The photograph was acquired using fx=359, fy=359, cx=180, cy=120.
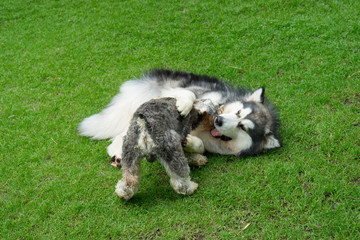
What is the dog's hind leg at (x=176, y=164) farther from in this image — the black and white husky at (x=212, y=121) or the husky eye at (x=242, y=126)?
the husky eye at (x=242, y=126)

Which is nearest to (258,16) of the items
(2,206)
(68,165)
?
(68,165)

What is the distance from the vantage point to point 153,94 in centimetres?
452

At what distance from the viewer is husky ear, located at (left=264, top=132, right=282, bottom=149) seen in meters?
3.88

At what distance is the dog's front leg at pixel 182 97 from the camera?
3.77 meters

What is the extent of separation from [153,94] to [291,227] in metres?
2.31

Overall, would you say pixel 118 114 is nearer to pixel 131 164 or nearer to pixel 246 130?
pixel 131 164

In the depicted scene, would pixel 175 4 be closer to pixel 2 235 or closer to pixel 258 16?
pixel 258 16

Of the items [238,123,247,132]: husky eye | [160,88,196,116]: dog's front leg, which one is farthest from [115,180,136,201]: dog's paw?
[238,123,247,132]: husky eye

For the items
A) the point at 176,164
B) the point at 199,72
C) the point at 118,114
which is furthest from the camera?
the point at 199,72

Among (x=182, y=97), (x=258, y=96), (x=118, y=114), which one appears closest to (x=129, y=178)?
(x=182, y=97)

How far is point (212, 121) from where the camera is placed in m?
4.09

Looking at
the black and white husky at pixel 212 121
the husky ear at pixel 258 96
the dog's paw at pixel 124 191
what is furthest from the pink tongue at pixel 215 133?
the dog's paw at pixel 124 191

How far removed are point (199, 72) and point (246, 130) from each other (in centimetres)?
189

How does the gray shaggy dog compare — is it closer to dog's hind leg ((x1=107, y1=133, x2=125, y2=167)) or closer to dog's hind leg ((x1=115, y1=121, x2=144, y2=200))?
dog's hind leg ((x1=115, y1=121, x2=144, y2=200))
